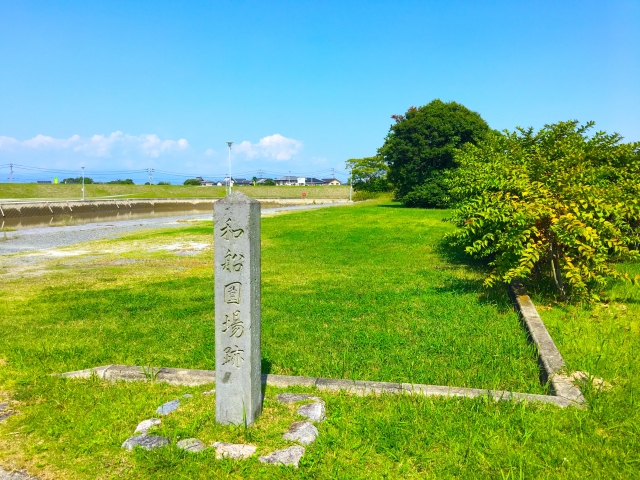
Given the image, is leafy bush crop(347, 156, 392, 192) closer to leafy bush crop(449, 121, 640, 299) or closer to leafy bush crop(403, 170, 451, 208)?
leafy bush crop(403, 170, 451, 208)

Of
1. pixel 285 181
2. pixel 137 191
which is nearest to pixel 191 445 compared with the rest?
pixel 137 191

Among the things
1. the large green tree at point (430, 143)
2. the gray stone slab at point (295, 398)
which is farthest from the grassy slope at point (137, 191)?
the gray stone slab at point (295, 398)

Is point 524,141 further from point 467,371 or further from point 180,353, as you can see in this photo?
point 180,353

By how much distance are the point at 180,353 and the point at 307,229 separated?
556 inches

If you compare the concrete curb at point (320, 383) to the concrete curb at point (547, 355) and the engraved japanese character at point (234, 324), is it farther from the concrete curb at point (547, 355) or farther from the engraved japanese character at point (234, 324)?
the engraved japanese character at point (234, 324)

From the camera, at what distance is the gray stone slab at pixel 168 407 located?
3.70 m

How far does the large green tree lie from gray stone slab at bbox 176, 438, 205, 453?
90.5 feet

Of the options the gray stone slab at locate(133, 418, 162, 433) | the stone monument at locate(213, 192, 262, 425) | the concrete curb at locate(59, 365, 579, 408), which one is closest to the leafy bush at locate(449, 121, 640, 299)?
the concrete curb at locate(59, 365, 579, 408)

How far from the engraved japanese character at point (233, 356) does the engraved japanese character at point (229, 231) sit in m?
0.83

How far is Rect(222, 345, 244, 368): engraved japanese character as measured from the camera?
346 cm

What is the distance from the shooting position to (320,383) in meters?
4.11

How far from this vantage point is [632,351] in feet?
15.1

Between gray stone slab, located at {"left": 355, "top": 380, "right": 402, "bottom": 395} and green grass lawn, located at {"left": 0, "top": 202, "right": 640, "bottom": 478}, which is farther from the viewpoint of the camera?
gray stone slab, located at {"left": 355, "top": 380, "right": 402, "bottom": 395}

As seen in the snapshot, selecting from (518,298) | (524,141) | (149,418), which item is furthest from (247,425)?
(524,141)
